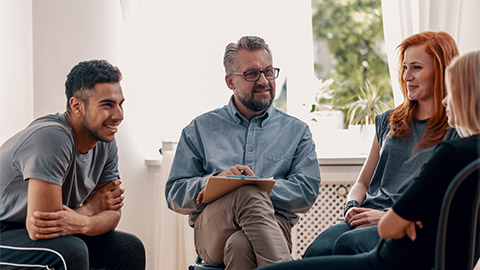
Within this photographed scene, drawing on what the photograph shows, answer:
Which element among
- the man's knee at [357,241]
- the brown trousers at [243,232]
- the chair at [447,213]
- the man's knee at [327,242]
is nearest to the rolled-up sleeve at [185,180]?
the brown trousers at [243,232]

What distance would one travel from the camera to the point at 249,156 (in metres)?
2.43

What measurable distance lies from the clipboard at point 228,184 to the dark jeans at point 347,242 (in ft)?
0.94

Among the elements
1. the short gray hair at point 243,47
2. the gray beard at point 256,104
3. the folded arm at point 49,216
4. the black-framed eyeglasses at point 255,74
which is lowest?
the folded arm at point 49,216

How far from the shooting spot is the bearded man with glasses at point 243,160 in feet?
6.93

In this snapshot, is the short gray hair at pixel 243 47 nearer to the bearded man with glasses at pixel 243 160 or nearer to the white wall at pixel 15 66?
the bearded man with glasses at pixel 243 160

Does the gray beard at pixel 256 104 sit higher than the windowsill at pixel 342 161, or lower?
higher

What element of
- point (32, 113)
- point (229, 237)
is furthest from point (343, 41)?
point (229, 237)

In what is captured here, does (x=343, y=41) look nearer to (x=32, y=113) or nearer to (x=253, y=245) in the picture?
(x=32, y=113)

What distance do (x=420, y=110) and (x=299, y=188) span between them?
57cm

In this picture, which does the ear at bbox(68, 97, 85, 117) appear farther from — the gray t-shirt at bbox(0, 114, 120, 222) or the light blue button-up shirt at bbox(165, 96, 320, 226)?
the light blue button-up shirt at bbox(165, 96, 320, 226)

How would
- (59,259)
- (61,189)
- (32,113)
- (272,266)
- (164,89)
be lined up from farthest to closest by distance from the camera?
(164,89)
(32,113)
(61,189)
(59,259)
(272,266)

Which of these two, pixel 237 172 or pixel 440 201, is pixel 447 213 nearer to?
pixel 440 201

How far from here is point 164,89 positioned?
11.1 ft

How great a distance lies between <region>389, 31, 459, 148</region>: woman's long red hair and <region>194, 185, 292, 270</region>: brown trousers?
0.62 meters
